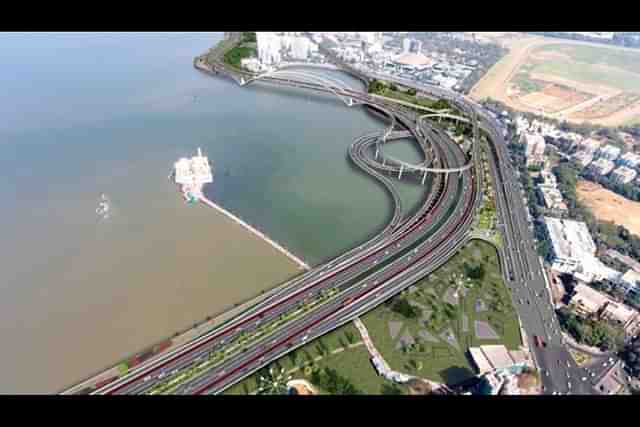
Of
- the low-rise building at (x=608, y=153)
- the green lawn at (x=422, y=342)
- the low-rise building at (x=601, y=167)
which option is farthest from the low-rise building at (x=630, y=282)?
the low-rise building at (x=608, y=153)

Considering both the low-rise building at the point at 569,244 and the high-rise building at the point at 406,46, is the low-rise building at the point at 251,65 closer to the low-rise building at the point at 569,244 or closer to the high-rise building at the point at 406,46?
the high-rise building at the point at 406,46

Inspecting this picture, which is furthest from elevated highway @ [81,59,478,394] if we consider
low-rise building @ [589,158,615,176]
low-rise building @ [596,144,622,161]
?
low-rise building @ [596,144,622,161]

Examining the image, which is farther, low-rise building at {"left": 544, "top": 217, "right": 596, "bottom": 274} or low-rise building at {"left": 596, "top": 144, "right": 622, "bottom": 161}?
low-rise building at {"left": 596, "top": 144, "right": 622, "bottom": 161}

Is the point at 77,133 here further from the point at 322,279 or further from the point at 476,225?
the point at 476,225

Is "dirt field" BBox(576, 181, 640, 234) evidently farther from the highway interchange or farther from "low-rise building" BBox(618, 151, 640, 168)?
the highway interchange

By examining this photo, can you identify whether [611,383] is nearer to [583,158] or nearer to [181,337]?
[181,337]

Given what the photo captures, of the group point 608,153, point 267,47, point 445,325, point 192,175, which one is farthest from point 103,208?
point 608,153
